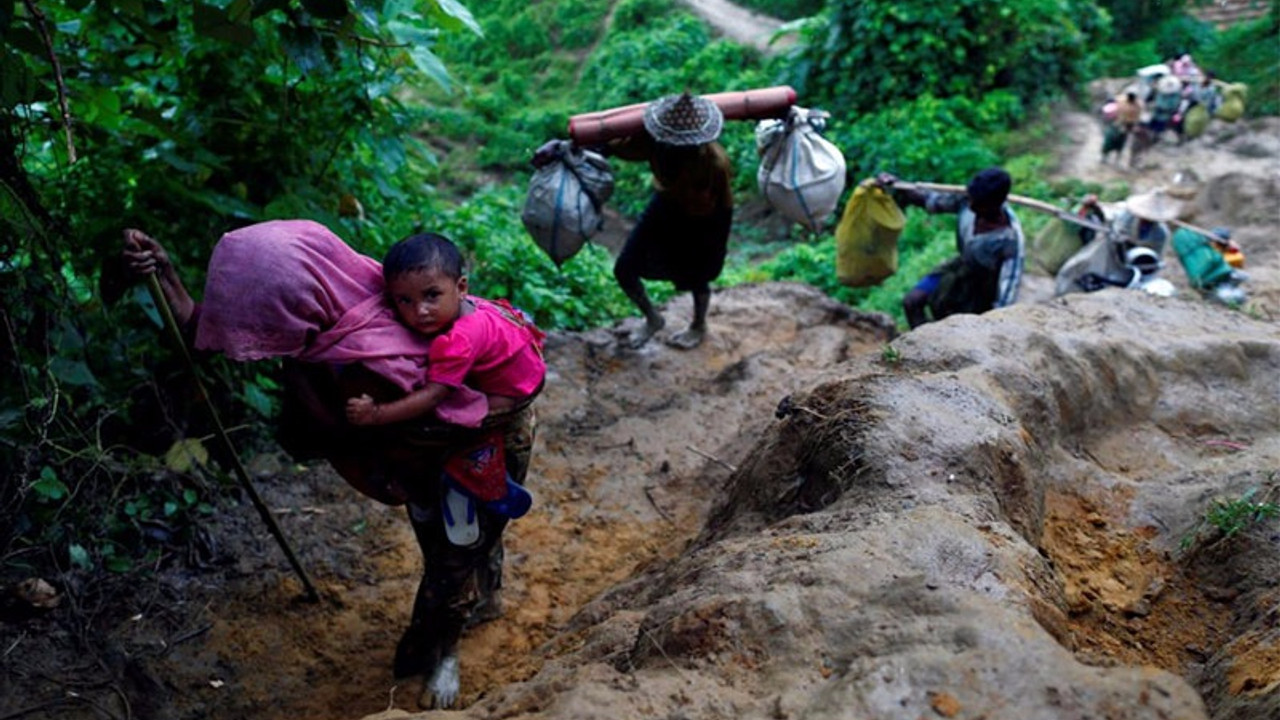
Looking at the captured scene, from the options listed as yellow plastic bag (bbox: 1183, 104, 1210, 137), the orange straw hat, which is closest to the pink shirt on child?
the orange straw hat

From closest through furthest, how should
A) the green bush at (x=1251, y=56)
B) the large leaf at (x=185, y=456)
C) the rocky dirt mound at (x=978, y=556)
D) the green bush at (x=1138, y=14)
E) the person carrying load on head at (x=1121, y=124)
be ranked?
1. the rocky dirt mound at (x=978, y=556)
2. the large leaf at (x=185, y=456)
3. the person carrying load on head at (x=1121, y=124)
4. the green bush at (x=1251, y=56)
5. the green bush at (x=1138, y=14)

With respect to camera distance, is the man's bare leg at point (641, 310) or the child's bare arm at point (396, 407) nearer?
the child's bare arm at point (396, 407)

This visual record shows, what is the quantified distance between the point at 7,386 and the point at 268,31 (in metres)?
1.89

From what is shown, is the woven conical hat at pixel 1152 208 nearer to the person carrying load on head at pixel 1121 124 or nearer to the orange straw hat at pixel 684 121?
the orange straw hat at pixel 684 121

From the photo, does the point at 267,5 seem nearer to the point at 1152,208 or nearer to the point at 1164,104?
the point at 1152,208

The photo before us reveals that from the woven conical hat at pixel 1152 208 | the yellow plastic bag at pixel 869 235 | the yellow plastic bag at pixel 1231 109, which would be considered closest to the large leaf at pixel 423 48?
the yellow plastic bag at pixel 869 235

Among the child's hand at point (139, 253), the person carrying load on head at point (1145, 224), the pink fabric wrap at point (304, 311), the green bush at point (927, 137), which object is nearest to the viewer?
the pink fabric wrap at point (304, 311)

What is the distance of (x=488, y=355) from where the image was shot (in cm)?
253

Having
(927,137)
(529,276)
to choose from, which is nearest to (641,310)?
(529,276)

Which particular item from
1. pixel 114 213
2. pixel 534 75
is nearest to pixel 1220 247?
pixel 114 213

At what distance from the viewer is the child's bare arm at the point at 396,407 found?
2.39 m

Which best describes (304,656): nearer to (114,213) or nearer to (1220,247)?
(114,213)

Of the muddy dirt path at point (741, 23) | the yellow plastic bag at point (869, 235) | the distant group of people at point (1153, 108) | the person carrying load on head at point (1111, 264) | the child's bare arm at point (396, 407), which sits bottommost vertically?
the muddy dirt path at point (741, 23)

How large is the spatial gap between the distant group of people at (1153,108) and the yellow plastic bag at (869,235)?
7.71 m
